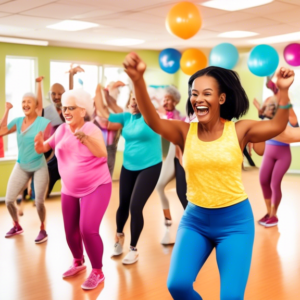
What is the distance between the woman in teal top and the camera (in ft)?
12.5

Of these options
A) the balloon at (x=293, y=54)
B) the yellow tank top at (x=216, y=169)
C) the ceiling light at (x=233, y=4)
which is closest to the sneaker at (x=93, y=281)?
the yellow tank top at (x=216, y=169)

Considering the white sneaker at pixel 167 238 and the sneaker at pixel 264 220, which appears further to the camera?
the sneaker at pixel 264 220

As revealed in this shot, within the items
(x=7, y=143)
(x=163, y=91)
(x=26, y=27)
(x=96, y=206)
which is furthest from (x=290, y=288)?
(x=7, y=143)

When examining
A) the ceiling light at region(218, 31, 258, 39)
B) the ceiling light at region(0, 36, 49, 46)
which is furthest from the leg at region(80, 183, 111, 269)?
the ceiling light at region(0, 36, 49, 46)

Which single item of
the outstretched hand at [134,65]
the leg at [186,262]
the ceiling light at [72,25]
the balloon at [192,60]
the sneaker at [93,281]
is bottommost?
the sneaker at [93,281]

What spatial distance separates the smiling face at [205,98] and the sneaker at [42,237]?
2.86 metres

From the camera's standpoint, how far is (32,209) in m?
5.99

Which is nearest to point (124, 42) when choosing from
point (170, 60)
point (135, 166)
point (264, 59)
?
point (170, 60)

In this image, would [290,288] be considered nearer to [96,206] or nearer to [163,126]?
[96,206]

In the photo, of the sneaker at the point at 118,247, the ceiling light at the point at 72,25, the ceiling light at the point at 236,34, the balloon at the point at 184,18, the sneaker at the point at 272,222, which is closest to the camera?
the sneaker at the point at 118,247

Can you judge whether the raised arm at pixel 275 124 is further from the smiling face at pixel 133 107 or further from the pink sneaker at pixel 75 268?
the pink sneaker at pixel 75 268

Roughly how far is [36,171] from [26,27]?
90.0 inches

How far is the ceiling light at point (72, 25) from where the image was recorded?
18.6 ft

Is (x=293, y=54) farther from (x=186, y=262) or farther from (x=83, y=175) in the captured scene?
(x=186, y=262)
